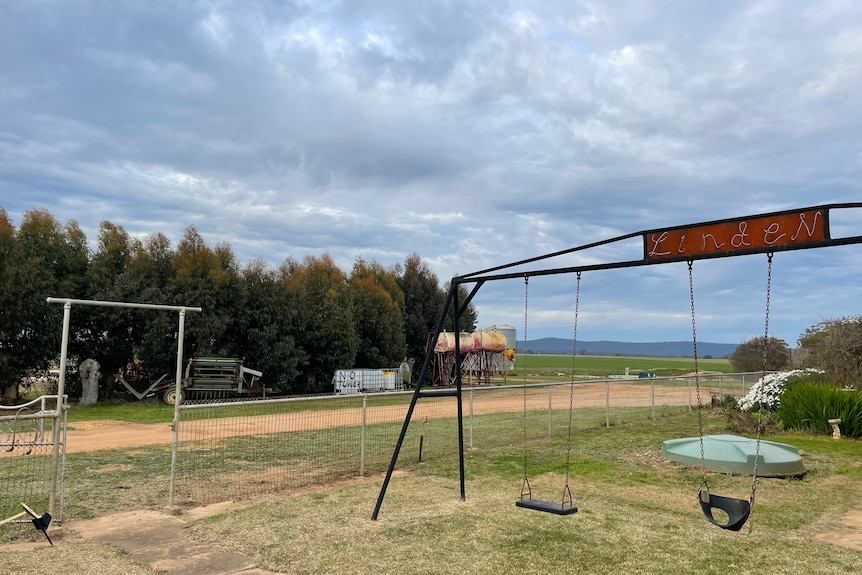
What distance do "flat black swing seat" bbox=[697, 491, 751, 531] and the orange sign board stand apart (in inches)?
87.0

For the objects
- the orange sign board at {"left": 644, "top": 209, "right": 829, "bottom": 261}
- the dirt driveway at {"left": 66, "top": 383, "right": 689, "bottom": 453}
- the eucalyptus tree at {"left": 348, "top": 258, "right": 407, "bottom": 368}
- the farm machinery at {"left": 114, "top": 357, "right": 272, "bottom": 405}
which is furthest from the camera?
the eucalyptus tree at {"left": 348, "top": 258, "right": 407, "bottom": 368}

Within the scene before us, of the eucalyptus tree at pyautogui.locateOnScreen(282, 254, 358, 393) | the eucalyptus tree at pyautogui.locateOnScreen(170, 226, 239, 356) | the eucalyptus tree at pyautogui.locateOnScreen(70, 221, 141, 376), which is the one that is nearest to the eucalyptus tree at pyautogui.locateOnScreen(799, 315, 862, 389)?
the eucalyptus tree at pyautogui.locateOnScreen(282, 254, 358, 393)

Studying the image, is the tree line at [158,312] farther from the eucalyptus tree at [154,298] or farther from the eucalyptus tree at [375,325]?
the eucalyptus tree at [375,325]

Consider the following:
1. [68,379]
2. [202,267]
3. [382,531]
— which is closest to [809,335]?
[382,531]

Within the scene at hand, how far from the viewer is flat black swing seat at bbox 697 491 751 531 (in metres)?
5.11

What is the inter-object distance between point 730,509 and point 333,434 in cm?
960

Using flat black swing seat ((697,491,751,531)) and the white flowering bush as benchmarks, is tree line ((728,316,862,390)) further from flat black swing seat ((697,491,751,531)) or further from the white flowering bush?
flat black swing seat ((697,491,751,531))

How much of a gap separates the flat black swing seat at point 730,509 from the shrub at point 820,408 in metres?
9.73

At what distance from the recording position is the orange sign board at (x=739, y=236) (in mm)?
4621

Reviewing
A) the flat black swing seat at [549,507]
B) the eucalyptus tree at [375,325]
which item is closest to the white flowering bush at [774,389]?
the flat black swing seat at [549,507]

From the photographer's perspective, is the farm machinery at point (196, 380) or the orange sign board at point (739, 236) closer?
the orange sign board at point (739, 236)

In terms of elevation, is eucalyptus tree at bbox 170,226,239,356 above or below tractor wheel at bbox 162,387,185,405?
above

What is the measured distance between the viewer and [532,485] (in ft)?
27.6

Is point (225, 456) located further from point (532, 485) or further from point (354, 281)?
point (354, 281)
